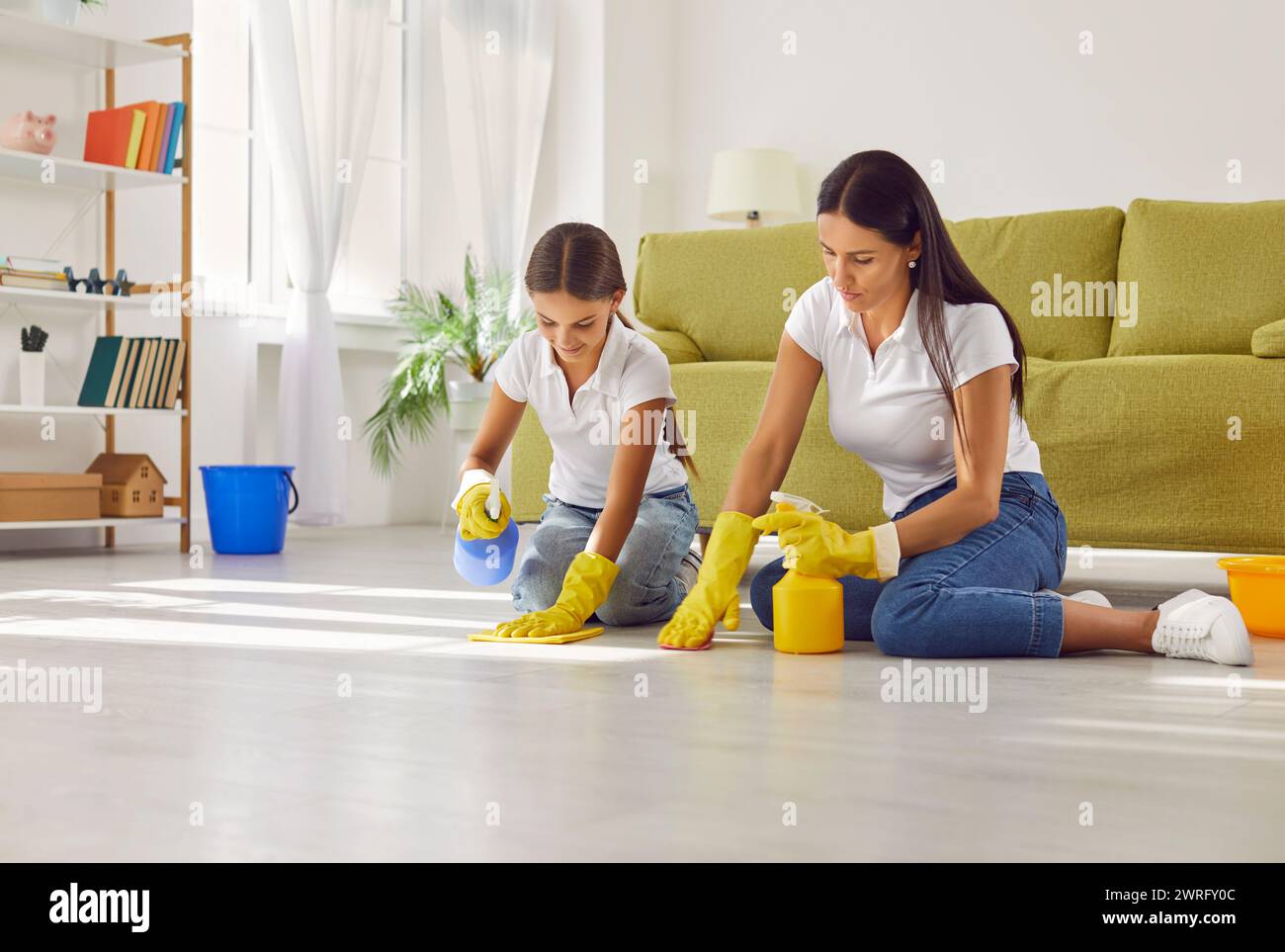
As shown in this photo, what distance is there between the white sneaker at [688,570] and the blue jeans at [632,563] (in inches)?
0.6

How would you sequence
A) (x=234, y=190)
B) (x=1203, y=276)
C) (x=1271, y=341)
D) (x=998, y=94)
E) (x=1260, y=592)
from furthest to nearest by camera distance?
(x=998, y=94), (x=234, y=190), (x=1203, y=276), (x=1271, y=341), (x=1260, y=592)

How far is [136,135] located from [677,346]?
1.64 metres

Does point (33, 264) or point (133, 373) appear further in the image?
point (133, 373)

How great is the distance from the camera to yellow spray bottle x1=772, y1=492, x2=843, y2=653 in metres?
1.95

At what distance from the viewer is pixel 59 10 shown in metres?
3.74

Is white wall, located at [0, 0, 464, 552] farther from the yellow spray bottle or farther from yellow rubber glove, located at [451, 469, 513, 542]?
the yellow spray bottle

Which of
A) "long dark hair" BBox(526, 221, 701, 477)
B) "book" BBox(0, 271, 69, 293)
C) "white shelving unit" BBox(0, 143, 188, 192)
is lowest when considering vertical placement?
"long dark hair" BBox(526, 221, 701, 477)

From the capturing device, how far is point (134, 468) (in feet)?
12.6

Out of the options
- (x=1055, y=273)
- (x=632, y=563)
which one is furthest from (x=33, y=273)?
(x=1055, y=273)

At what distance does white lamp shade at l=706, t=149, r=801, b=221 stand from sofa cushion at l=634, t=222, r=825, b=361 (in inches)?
61.7

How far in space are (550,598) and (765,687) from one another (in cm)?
68

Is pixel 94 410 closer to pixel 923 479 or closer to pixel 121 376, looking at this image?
pixel 121 376

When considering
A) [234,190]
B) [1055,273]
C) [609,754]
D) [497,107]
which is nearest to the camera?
[609,754]

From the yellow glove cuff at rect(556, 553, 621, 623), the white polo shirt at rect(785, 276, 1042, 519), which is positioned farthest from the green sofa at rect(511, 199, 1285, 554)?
the yellow glove cuff at rect(556, 553, 621, 623)
